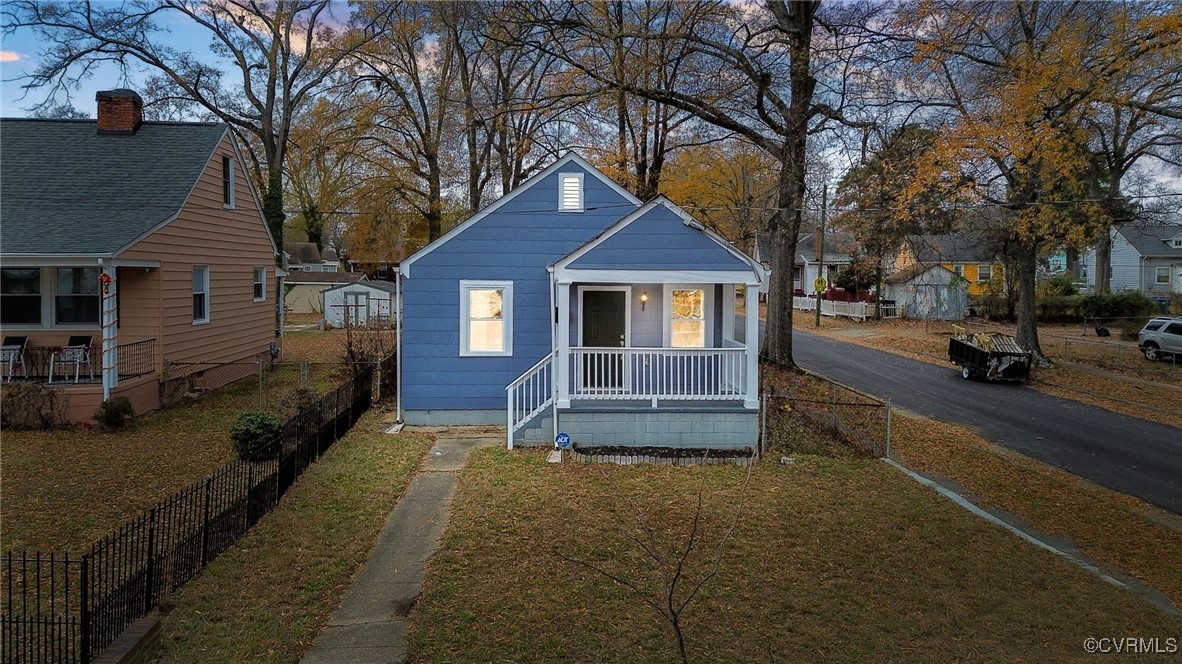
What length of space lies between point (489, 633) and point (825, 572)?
3542 mm

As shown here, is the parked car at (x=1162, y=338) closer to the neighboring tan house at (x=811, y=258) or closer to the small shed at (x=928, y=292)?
the small shed at (x=928, y=292)

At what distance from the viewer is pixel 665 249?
11758 millimetres

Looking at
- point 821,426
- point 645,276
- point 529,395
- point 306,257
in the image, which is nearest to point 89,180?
point 529,395

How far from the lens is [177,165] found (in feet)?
55.9

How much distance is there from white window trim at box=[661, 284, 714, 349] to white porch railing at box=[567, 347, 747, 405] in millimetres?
694

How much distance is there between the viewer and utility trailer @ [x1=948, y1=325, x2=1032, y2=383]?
848 inches

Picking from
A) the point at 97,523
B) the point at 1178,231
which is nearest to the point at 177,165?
the point at 97,523

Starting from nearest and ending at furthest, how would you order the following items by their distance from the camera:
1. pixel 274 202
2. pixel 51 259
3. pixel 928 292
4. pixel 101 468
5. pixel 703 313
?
pixel 101 468 < pixel 703 313 < pixel 51 259 < pixel 274 202 < pixel 928 292

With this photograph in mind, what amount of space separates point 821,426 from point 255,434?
9.95 metres

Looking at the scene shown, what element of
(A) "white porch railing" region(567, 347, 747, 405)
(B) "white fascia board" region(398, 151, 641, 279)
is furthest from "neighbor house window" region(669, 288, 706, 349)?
(B) "white fascia board" region(398, 151, 641, 279)

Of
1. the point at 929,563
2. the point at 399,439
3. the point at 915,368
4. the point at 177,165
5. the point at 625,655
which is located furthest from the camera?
the point at 915,368

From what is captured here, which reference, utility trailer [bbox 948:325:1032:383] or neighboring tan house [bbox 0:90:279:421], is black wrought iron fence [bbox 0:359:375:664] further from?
utility trailer [bbox 948:325:1032:383]

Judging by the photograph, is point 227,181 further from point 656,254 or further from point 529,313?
point 656,254

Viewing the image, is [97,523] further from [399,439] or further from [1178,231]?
[1178,231]
